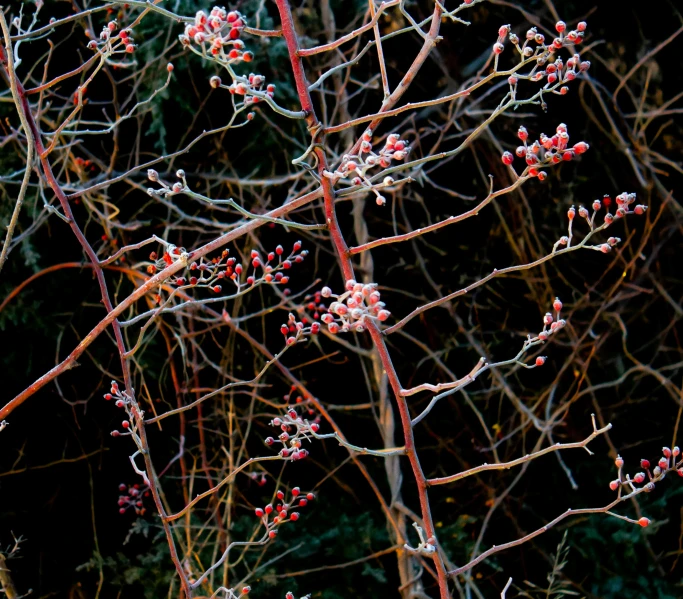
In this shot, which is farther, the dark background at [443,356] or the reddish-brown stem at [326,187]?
Result: the dark background at [443,356]

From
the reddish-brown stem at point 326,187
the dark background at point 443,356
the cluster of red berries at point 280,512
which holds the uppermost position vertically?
the reddish-brown stem at point 326,187

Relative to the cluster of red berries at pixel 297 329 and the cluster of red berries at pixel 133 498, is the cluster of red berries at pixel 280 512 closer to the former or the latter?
the cluster of red berries at pixel 297 329

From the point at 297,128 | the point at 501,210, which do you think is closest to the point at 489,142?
the point at 501,210

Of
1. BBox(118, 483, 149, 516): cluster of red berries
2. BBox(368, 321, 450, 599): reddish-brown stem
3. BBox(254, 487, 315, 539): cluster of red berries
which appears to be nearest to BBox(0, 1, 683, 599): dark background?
BBox(118, 483, 149, 516): cluster of red berries

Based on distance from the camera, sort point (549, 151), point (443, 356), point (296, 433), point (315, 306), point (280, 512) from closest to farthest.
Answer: point (549, 151)
point (296, 433)
point (280, 512)
point (315, 306)
point (443, 356)

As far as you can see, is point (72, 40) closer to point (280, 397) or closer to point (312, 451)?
point (280, 397)

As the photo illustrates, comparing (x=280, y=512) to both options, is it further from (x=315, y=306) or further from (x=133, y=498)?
(x=133, y=498)

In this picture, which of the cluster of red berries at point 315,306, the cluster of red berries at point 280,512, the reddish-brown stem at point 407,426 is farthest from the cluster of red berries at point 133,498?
the reddish-brown stem at point 407,426

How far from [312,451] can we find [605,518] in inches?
44.8

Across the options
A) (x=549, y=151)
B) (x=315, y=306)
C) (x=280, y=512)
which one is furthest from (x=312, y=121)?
(x=315, y=306)

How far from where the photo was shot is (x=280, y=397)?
305cm

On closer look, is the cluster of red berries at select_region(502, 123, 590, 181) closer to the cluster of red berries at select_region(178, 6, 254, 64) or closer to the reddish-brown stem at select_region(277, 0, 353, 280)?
the reddish-brown stem at select_region(277, 0, 353, 280)

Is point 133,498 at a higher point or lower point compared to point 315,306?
lower

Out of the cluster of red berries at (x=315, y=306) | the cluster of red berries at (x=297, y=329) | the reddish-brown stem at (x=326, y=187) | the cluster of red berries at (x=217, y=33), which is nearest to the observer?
the cluster of red berries at (x=217, y=33)
